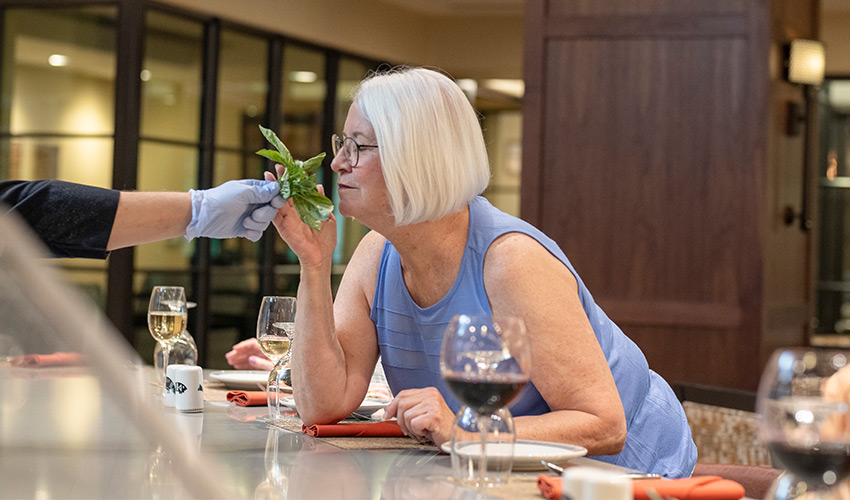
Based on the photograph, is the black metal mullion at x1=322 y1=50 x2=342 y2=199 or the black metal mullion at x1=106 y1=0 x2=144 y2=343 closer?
the black metal mullion at x1=106 y1=0 x2=144 y2=343

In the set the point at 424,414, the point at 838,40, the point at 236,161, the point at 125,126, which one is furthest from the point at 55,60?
the point at 838,40

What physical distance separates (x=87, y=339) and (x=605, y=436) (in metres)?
1.08

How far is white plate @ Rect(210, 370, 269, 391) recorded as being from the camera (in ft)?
6.84

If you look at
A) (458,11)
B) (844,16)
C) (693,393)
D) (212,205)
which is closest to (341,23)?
(458,11)

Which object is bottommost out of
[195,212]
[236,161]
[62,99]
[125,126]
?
[195,212]

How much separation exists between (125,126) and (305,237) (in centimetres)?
447

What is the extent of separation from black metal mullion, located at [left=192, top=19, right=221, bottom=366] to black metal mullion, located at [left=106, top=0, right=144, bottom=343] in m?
0.53

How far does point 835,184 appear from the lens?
7.74 meters

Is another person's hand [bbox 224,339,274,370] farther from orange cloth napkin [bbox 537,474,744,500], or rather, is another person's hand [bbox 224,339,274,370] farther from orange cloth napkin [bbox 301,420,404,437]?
orange cloth napkin [bbox 537,474,744,500]

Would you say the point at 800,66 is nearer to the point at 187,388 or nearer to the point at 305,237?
the point at 305,237

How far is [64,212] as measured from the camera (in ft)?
5.15

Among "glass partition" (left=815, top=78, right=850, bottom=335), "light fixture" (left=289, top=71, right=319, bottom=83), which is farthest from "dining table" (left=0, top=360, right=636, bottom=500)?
"glass partition" (left=815, top=78, right=850, bottom=335)

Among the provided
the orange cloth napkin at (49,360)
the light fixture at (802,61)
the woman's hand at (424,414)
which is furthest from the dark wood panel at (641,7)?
the orange cloth napkin at (49,360)

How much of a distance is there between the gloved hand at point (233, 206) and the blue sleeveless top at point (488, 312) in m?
0.26
